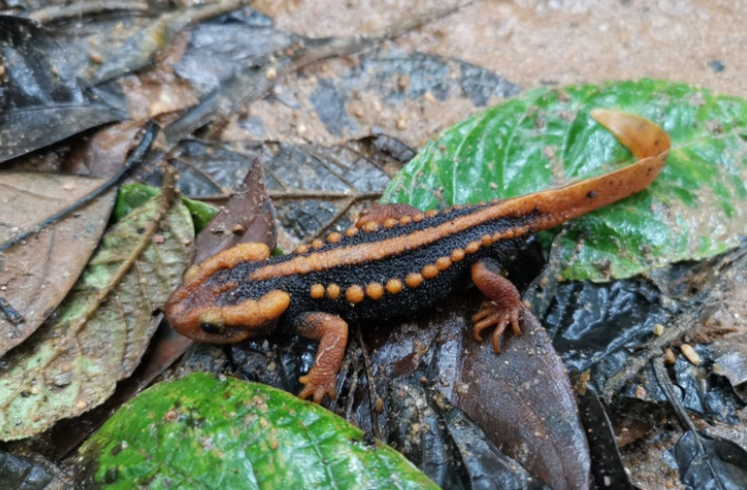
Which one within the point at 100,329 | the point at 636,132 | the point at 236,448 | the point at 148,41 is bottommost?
the point at 236,448

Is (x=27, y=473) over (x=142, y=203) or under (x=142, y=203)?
under

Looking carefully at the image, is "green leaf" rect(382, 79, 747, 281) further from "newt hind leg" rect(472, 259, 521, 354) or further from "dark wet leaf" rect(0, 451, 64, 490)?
"dark wet leaf" rect(0, 451, 64, 490)

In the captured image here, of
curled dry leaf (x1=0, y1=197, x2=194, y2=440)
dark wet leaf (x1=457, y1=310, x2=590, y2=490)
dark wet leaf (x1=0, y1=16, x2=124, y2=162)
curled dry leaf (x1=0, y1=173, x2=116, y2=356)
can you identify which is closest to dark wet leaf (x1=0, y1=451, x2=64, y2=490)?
curled dry leaf (x1=0, y1=197, x2=194, y2=440)

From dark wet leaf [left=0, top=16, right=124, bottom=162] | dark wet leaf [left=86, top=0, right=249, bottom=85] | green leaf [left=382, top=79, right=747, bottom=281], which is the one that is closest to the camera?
green leaf [left=382, top=79, right=747, bottom=281]

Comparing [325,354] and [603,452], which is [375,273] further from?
[603,452]

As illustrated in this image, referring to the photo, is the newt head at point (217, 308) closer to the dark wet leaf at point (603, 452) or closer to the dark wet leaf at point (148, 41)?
the dark wet leaf at point (603, 452)

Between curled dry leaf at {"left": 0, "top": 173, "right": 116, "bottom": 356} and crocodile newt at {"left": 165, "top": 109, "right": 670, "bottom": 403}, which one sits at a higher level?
curled dry leaf at {"left": 0, "top": 173, "right": 116, "bottom": 356}

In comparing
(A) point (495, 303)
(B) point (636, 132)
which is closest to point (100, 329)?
(A) point (495, 303)
